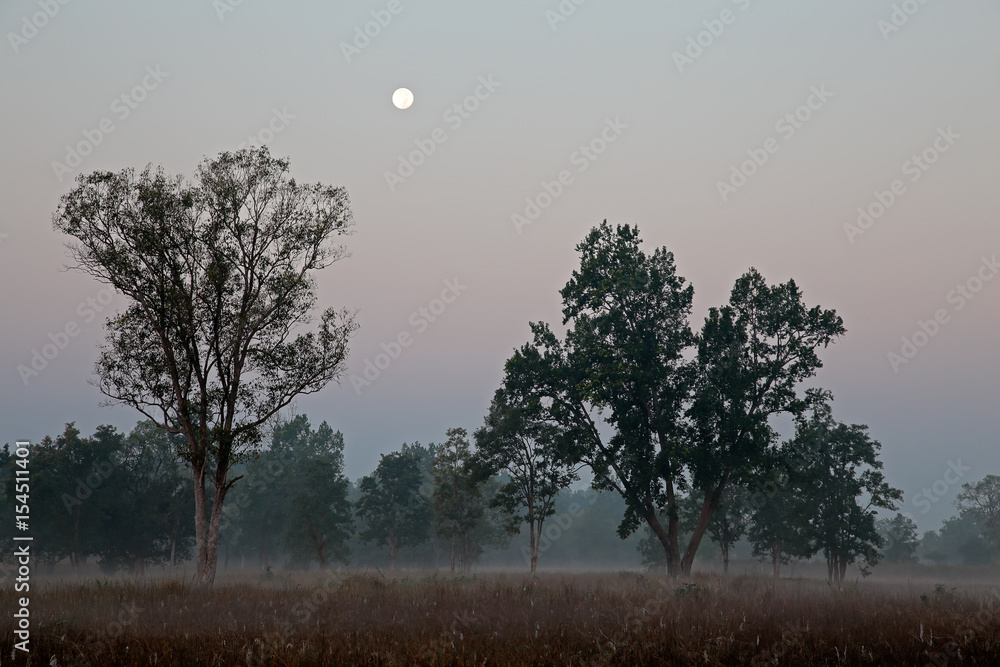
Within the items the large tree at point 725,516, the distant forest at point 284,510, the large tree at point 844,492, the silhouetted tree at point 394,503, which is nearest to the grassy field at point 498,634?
the distant forest at point 284,510

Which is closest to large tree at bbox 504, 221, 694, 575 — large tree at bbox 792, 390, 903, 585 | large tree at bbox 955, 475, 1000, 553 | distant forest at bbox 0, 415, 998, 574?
distant forest at bbox 0, 415, 998, 574

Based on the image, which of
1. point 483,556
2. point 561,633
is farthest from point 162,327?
point 483,556

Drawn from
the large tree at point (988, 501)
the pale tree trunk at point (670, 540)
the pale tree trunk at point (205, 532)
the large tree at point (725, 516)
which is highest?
the pale tree trunk at point (205, 532)

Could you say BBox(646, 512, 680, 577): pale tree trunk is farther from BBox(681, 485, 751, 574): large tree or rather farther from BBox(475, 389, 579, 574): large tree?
BBox(681, 485, 751, 574): large tree

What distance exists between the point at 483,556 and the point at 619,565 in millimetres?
32278

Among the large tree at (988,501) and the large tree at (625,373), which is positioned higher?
the large tree at (625,373)

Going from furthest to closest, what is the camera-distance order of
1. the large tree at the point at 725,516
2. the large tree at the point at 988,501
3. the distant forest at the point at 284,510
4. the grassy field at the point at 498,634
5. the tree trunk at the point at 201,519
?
the large tree at the point at 988,501, the large tree at the point at 725,516, the distant forest at the point at 284,510, the tree trunk at the point at 201,519, the grassy field at the point at 498,634

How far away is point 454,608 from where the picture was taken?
11.8 meters

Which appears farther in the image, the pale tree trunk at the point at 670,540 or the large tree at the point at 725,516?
the large tree at the point at 725,516

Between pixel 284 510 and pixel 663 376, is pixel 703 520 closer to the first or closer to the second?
pixel 663 376

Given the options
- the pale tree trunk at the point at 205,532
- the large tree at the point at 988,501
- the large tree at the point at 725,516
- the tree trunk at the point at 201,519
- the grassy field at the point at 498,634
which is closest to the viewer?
the grassy field at the point at 498,634

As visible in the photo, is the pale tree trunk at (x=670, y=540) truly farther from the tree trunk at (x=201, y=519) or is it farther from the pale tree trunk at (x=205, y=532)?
the tree trunk at (x=201, y=519)

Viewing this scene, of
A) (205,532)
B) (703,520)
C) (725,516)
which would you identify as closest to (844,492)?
(725,516)

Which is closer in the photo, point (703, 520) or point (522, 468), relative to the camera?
point (703, 520)
